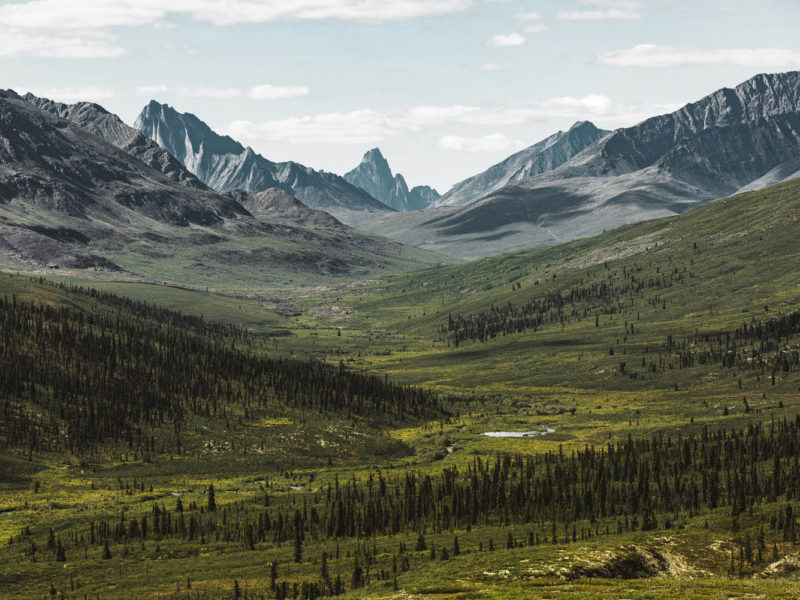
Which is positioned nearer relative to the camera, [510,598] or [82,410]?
[510,598]

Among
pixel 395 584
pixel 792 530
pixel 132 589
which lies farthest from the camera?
pixel 792 530

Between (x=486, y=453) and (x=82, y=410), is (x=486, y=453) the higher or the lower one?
the lower one

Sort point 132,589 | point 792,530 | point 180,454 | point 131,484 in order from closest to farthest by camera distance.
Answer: point 132,589
point 792,530
point 131,484
point 180,454

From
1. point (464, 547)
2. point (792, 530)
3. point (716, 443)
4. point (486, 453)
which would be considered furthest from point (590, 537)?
point (486, 453)

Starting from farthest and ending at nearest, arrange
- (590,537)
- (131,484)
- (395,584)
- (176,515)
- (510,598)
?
(131,484) → (176,515) → (590,537) → (395,584) → (510,598)

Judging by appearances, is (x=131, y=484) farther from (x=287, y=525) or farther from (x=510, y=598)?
(x=510, y=598)

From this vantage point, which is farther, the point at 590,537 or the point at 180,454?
the point at 180,454

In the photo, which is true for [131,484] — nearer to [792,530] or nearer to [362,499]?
[362,499]

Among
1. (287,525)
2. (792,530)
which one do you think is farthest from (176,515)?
(792,530)

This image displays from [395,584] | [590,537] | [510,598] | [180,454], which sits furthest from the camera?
[180,454]

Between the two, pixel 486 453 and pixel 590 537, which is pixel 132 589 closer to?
pixel 590 537
